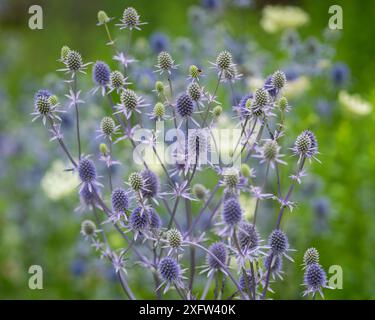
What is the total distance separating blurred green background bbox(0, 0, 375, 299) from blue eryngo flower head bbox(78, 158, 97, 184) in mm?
902

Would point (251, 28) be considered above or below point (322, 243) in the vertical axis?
above

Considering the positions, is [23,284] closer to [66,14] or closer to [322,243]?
[322,243]

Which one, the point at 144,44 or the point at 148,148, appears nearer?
the point at 148,148

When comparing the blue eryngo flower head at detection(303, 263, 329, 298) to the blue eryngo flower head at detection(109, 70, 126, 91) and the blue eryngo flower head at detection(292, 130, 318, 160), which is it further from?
the blue eryngo flower head at detection(109, 70, 126, 91)

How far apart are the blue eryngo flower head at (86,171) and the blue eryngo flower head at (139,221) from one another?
12cm

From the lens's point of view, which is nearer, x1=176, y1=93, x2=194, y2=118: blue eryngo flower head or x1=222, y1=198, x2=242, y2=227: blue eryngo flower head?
x1=222, y1=198, x2=242, y2=227: blue eryngo flower head

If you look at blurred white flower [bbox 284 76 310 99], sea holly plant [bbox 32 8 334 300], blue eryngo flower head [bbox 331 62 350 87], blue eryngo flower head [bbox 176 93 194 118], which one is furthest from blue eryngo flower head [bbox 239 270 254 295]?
blue eryngo flower head [bbox 331 62 350 87]

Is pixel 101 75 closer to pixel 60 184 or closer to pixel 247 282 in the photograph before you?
pixel 247 282

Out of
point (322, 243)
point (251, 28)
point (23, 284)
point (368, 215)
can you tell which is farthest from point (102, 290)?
point (251, 28)

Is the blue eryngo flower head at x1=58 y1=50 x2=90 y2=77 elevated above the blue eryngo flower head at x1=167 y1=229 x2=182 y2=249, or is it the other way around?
the blue eryngo flower head at x1=58 y1=50 x2=90 y2=77

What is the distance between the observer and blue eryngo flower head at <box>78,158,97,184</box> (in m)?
1.24

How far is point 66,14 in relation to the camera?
4902mm

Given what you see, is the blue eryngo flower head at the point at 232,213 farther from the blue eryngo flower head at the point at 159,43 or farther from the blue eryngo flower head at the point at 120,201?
the blue eryngo flower head at the point at 159,43
